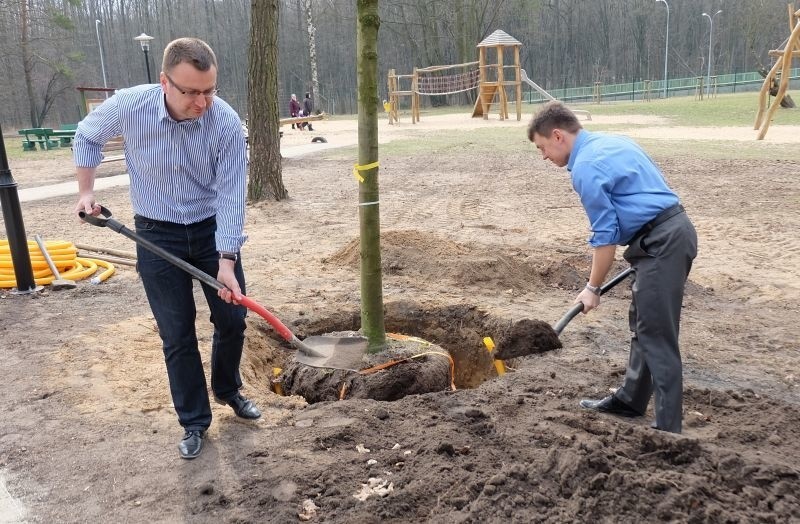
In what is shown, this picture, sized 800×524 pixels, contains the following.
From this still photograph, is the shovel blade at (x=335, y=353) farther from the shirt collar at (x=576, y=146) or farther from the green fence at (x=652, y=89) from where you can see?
the green fence at (x=652, y=89)

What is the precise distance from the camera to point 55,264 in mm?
6352

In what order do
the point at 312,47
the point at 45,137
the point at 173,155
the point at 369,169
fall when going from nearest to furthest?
the point at 173,155
the point at 369,169
the point at 45,137
the point at 312,47

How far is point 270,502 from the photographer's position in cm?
274

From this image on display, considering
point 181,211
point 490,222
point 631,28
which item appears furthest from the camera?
point 631,28

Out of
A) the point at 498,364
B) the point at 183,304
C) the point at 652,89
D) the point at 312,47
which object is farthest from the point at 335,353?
the point at 652,89

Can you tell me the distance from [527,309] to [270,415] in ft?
7.90

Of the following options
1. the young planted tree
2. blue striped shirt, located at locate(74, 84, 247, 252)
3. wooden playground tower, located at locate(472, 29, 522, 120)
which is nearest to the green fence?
wooden playground tower, located at locate(472, 29, 522, 120)

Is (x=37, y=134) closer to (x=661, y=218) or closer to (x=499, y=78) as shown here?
(x=499, y=78)

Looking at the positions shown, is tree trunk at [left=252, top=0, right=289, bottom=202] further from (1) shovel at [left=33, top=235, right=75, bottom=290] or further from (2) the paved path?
(1) shovel at [left=33, top=235, right=75, bottom=290]

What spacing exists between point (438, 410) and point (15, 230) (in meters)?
4.32

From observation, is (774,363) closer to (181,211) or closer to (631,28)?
(181,211)

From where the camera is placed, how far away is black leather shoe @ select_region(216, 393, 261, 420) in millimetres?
3508

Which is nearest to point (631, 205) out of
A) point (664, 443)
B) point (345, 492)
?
point (664, 443)

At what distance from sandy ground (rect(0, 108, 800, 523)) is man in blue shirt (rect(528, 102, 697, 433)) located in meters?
0.38
